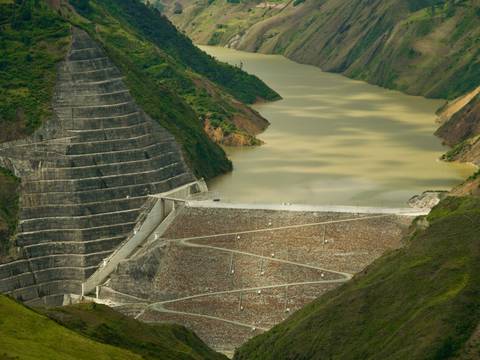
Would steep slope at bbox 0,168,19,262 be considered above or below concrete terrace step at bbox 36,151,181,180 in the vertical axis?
below

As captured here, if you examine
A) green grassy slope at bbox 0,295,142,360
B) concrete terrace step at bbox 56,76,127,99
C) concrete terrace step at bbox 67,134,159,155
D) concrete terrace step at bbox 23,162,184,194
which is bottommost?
green grassy slope at bbox 0,295,142,360

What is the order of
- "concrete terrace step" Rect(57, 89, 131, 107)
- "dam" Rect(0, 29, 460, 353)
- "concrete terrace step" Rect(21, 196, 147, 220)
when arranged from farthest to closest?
"concrete terrace step" Rect(57, 89, 131, 107) → "concrete terrace step" Rect(21, 196, 147, 220) → "dam" Rect(0, 29, 460, 353)

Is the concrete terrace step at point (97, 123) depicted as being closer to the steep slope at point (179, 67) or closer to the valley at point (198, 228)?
the valley at point (198, 228)

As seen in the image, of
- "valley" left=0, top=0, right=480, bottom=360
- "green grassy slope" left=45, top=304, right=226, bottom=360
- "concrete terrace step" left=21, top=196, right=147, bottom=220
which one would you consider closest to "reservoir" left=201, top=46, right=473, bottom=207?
"valley" left=0, top=0, right=480, bottom=360

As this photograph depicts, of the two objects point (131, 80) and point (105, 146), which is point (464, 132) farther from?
point (105, 146)

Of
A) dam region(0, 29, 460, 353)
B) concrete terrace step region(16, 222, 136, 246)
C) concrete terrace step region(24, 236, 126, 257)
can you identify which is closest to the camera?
dam region(0, 29, 460, 353)

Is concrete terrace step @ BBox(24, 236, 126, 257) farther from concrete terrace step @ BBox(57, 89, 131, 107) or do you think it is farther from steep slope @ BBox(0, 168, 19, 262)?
concrete terrace step @ BBox(57, 89, 131, 107)
